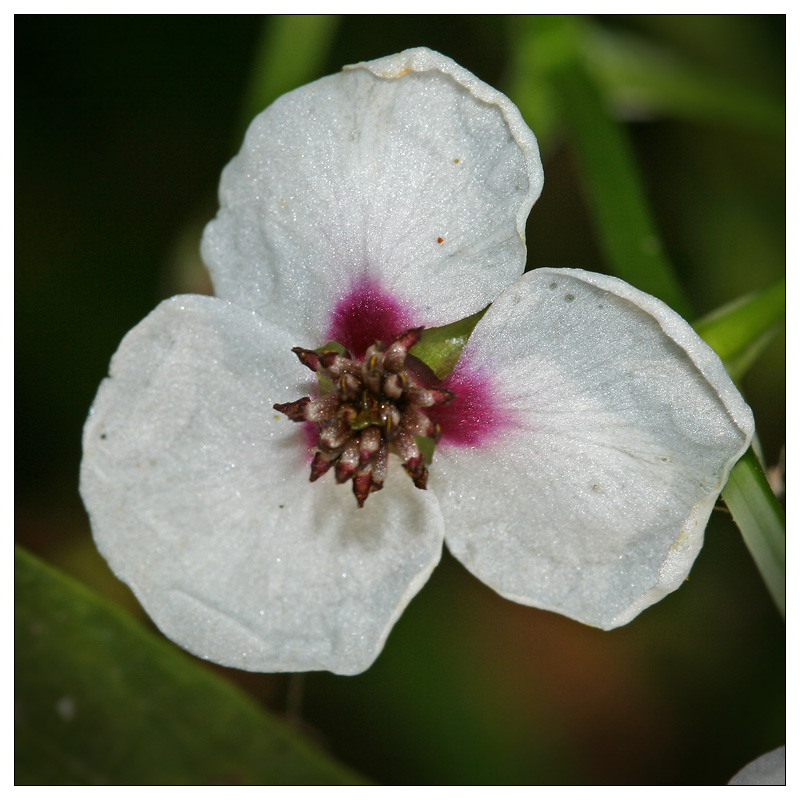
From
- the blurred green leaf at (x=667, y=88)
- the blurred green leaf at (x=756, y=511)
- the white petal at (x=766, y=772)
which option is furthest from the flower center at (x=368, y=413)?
the blurred green leaf at (x=667, y=88)

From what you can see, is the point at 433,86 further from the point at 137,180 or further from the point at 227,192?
the point at 137,180

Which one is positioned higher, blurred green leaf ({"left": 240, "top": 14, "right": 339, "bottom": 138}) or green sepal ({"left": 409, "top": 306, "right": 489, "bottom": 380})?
blurred green leaf ({"left": 240, "top": 14, "right": 339, "bottom": 138})

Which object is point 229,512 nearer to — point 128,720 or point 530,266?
point 128,720

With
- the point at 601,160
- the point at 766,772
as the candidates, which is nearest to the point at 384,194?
the point at 601,160

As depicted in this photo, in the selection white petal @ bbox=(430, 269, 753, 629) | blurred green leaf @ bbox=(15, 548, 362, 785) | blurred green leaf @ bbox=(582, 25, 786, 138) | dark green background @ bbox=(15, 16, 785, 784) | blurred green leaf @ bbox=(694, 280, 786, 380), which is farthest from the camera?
blurred green leaf @ bbox=(582, 25, 786, 138)

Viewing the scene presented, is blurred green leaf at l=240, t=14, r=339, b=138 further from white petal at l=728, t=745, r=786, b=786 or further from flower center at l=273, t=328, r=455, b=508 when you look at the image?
white petal at l=728, t=745, r=786, b=786

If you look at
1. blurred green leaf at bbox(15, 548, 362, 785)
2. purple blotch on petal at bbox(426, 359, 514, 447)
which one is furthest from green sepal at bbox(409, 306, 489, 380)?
blurred green leaf at bbox(15, 548, 362, 785)

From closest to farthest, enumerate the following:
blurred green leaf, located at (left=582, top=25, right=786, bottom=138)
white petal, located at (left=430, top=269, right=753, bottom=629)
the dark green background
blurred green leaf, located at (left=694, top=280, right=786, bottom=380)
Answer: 1. white petal, located at (left=430, top=269, right=753, bottom=629)
2. blurred green leaf, located at (left=694, top=280, right=786, bottom=380)
3. the dark green background
4. blurred green leaf, located at (left=582, top=25, right=786, bottom=138)
